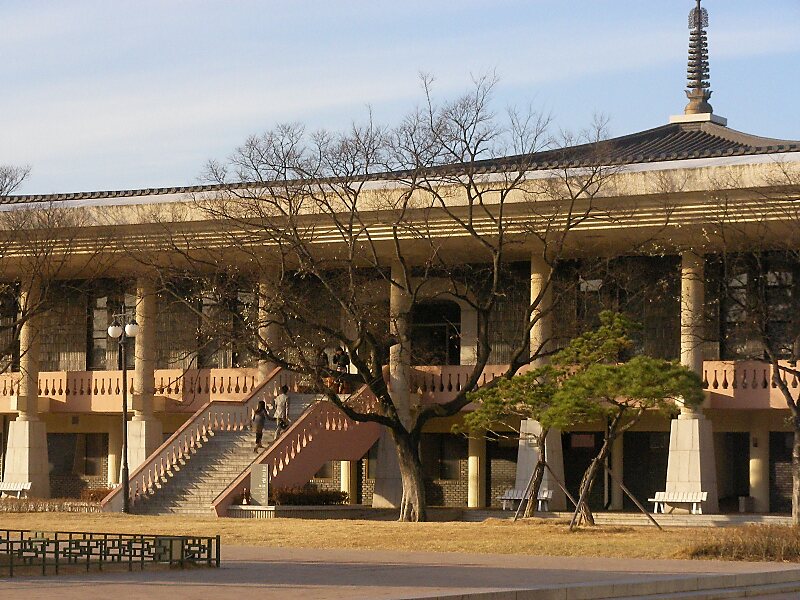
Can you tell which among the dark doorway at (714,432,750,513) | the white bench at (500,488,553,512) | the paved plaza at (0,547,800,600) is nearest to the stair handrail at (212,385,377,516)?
the white bench at (500,488,553,512)

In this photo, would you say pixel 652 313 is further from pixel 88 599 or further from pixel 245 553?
pixel 88 599

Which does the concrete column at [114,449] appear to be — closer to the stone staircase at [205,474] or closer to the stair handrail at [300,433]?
the stone staircase at [205,474]

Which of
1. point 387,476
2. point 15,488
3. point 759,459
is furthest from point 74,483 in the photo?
→ point 759,459

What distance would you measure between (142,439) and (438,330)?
899cm

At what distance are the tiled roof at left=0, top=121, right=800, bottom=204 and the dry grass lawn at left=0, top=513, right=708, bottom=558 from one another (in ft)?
29.1

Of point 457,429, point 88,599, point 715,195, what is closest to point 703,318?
point 715,195

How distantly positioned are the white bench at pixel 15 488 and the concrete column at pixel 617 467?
1660 centimetres

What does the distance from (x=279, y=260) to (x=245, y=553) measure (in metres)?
17.4

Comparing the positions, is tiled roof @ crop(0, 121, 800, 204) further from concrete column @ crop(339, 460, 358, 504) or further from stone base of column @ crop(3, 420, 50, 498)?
concrete column @ crop(339, 460, 358, 504)

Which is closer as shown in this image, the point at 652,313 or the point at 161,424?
the point at 652,313

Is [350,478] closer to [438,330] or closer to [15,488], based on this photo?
[438,330]

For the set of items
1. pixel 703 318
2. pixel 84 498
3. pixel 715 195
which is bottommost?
pixel 84 498

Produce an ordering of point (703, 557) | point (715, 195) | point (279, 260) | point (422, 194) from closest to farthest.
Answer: point (703, 557) < point (715, 195) < point (422, 194) < point (279, 260)

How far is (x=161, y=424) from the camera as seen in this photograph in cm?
4659
